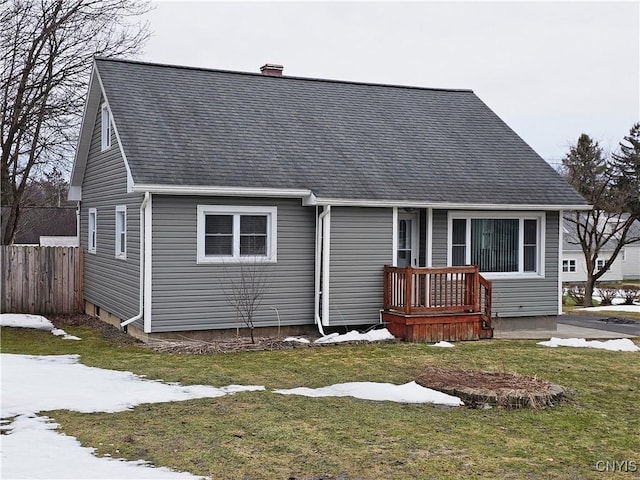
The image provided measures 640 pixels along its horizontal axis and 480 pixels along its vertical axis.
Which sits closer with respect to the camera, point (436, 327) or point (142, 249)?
point (142, 249)

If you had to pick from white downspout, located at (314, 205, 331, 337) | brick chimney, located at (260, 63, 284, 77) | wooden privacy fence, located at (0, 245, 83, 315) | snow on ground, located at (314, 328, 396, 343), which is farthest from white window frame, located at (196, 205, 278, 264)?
brick chimney, located at (260, 63, 284, 77)

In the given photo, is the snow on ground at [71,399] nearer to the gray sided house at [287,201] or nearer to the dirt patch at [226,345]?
the dirt patch at [226,345]

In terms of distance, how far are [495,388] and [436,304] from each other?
18.1 ft

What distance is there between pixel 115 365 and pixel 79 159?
9.12m

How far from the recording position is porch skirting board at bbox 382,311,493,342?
1405 centimetres

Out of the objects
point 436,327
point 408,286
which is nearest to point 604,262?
point 436,327

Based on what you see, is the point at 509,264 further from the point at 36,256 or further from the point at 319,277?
the point at 36,256

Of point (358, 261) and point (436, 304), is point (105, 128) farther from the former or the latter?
point (436, 304)

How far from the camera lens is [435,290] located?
46.6 feet

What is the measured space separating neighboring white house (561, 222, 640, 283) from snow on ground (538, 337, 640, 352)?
103ft

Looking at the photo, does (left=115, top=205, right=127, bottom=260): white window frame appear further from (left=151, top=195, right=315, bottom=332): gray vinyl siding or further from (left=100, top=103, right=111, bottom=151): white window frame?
(left=151, top=195, right=315, bottom=332): gray vinyl siding

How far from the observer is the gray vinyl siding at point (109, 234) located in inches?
553

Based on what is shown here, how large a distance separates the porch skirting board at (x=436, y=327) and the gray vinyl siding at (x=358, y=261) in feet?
1.70
